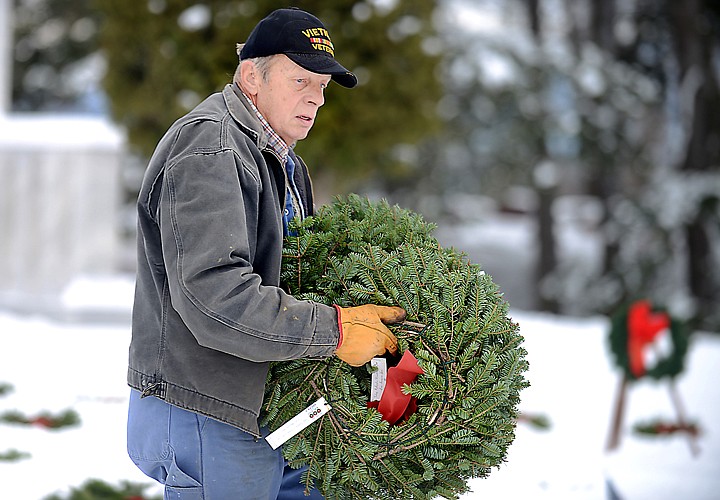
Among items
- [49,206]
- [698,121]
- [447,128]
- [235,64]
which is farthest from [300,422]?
[698,121]

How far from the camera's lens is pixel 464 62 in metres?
13.0

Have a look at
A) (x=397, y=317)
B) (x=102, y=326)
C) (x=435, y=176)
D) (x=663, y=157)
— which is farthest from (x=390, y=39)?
(x=663, y=157)

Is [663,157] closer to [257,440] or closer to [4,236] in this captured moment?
[4,236]

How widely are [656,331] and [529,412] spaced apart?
1040 mm

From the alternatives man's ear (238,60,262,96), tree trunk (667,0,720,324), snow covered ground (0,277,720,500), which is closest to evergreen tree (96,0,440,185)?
snow covered ground (0,277,720,500)

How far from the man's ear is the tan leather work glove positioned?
60 cm

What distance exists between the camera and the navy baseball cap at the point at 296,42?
Result: 2.08 meters

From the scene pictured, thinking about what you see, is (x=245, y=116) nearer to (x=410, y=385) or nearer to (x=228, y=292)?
(x=228, y=292)

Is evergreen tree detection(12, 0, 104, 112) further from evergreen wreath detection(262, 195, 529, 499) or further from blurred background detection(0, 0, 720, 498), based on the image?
evergreen wreath detection(262, 195, 529, 499)

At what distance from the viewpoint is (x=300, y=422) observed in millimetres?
2059

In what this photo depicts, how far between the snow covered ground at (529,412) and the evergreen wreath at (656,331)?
0.53 metres

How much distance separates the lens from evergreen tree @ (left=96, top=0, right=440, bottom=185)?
8.14 metres

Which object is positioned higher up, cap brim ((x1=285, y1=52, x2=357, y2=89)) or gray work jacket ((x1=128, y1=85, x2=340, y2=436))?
cap brim ((x1=285, y1=52, x2=357, y2=89))

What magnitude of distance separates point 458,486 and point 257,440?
20.1 inches
